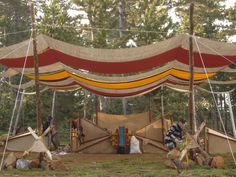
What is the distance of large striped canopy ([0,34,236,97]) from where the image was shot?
888 cm

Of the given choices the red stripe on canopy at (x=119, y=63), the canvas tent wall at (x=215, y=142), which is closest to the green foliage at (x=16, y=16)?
the red stripe on canopy at (x=119, y=63)

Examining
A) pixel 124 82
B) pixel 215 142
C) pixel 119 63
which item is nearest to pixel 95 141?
pixel 124 82

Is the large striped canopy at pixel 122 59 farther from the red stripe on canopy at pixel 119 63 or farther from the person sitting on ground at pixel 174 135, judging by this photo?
the person sitting on ground at pixel 174 135

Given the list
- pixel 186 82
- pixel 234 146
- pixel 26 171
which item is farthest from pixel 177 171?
pixel 186 82

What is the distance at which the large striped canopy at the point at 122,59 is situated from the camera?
888 cm

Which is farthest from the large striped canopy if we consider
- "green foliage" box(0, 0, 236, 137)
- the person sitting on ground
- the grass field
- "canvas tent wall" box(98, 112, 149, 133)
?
"green foliage" box(0, 0, 236, 137)

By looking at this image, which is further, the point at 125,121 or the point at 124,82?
the point at 125,121

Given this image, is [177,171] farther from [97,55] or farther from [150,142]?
[150,142]

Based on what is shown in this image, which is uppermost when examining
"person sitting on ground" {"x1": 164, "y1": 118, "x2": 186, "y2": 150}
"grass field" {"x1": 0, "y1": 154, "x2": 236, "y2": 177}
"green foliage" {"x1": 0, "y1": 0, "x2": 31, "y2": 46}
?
"green foliage" {"x1": 0, "y1": 0, "x2": 31, "y2": 46}

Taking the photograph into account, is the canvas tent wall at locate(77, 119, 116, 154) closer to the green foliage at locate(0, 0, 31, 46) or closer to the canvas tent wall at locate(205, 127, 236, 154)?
the canvas tent wall at locate(205, 127, 236, 154)

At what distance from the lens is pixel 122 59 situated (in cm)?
922

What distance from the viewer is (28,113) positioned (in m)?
21.5

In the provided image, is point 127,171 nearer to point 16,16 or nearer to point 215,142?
point 215,142

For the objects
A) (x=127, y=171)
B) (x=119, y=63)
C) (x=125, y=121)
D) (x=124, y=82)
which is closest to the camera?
(x=127, y=171)
